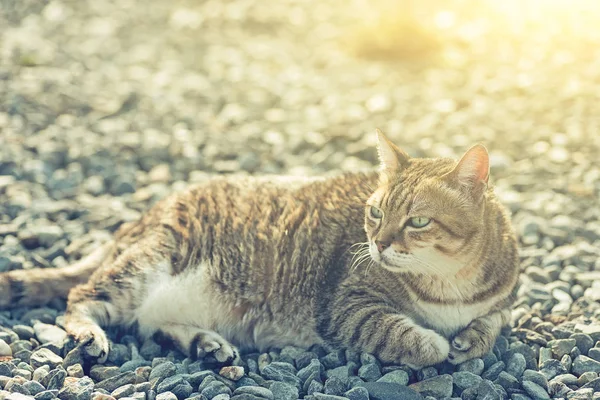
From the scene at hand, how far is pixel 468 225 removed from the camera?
4.24 m

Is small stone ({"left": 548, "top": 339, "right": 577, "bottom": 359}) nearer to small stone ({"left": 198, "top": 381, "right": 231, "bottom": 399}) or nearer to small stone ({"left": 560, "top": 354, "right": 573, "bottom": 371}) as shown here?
small stone ({"left": 560, "top": 354, "right": 573, "bottom": 371})

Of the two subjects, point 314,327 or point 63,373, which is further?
point 314,327

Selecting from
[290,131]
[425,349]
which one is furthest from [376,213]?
[290,131]

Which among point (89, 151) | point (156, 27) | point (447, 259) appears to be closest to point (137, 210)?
point (89, 151)

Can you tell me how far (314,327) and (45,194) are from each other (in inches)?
122

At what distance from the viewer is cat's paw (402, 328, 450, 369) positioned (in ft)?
13.9

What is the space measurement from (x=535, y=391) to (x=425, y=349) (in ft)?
2.00

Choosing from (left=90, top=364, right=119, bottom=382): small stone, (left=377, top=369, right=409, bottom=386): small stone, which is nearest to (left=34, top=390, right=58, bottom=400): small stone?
(left=90, top=364, right=119, bottom=382): small stone

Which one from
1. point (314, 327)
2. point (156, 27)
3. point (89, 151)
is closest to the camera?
point (314, 327)

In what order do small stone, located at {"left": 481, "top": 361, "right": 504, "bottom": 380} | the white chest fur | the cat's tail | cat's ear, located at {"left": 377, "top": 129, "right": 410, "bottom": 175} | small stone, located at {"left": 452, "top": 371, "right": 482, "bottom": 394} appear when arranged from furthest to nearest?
the cat's tail < cat's ear, located at {"left": 377, "top": 129, "right": 410, "bottom": 175} < the white chest fur < small stone, located at {"left": 481, "top": 361, "right": 504, "bottom": 380} < small stone, located at {"left": 452, "top": 371, "right": 482, "bottom": 394}

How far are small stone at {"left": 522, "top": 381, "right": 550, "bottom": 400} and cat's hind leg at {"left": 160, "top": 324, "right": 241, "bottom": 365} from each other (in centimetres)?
162

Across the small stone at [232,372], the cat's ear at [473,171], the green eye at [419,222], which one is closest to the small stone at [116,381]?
the small stone at [232,372]

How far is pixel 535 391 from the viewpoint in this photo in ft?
13.3

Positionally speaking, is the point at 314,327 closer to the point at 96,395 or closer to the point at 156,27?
the point at 96,395
